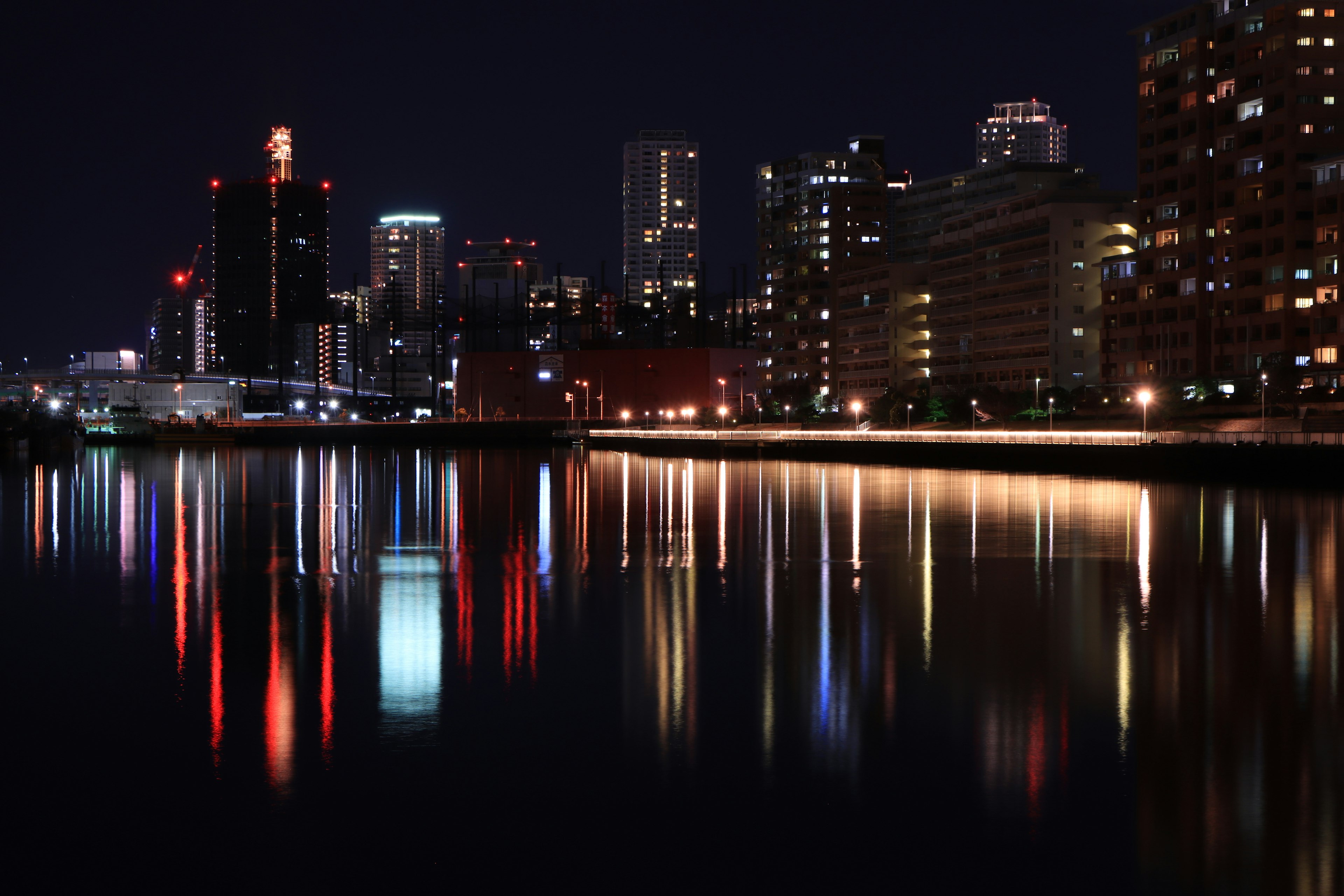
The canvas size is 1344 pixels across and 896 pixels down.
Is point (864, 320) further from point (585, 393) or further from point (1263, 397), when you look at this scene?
point (1263, 397)

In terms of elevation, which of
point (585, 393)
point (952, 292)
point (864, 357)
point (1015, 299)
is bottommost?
point (585, 393)

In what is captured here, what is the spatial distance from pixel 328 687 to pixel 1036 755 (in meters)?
4.95

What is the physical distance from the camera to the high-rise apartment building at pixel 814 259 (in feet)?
390

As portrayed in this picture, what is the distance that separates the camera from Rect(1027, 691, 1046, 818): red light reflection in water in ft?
22.2

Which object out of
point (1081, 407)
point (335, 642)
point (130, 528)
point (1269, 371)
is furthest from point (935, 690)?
point (1081, 407)

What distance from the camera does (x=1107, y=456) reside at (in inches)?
1781

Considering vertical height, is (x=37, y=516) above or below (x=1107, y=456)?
below

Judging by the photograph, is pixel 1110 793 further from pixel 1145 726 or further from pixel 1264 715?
pixel 1264 715

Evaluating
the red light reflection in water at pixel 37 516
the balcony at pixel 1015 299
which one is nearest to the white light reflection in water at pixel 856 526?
the red light reflection in water at pixel 37 516

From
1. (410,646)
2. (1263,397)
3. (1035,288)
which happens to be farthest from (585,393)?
(410,646)

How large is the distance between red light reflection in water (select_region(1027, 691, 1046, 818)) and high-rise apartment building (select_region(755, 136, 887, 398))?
10596 centimetres

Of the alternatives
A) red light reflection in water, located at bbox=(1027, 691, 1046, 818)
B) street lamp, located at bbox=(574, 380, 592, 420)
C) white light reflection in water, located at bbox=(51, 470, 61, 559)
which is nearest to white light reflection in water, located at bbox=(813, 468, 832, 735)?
red light reflection in water, located at bbox=(1027, 691, 1046, 818)

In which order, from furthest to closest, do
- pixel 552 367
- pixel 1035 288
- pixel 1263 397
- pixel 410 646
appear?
pixel 552 367 < pixel 1035 288 < pixel 1263 397 < pixel 410 646

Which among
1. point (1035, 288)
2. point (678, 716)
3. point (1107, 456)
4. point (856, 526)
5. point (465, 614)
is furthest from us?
point (1035, 288)
